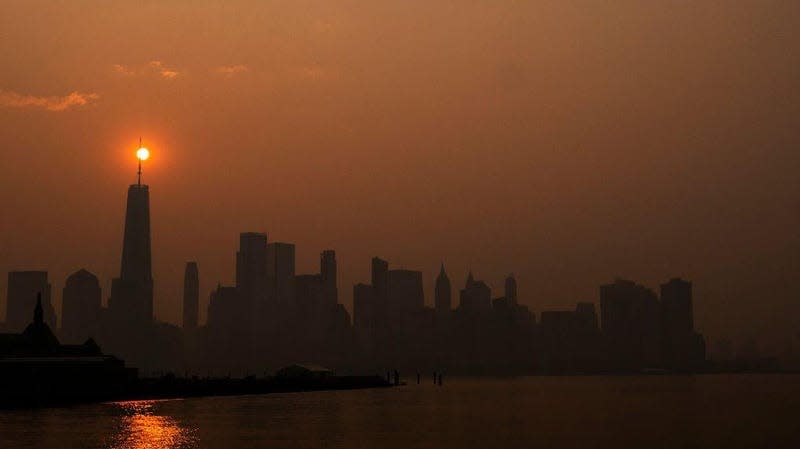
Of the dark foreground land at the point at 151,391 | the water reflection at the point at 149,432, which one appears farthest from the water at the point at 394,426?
the dark foreground land at the point at 151,391

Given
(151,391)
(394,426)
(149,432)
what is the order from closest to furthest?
(149,432), (394,426), (151,391)

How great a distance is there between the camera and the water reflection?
74.2 metres

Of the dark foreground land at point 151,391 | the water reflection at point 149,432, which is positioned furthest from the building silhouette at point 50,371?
the water reflection at point 149,432

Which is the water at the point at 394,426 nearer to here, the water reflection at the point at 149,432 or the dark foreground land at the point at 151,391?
the water reflection at the point at 149,432

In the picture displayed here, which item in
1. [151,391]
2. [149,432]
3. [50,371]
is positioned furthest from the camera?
[151,391]

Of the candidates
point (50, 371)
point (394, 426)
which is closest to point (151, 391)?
point (50, 371)

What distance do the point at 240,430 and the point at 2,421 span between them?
25333 mm

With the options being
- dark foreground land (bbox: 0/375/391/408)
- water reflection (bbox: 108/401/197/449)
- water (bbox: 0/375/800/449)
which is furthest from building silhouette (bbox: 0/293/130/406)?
water reflection (bbox: 108/401/197/449)

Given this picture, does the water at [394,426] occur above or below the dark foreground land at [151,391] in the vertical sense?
below

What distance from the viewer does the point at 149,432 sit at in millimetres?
84500

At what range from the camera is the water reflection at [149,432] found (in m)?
74.2

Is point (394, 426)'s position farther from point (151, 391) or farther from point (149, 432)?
point (151, 391)

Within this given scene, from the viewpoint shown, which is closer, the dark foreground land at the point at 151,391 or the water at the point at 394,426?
the water at the point at 394,426

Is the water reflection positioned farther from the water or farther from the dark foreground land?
the dark foreground land
